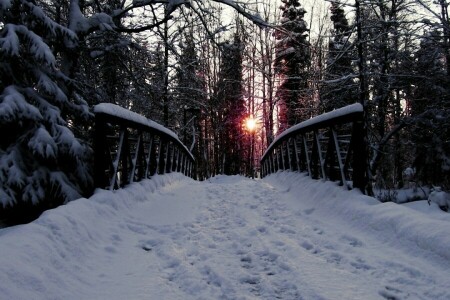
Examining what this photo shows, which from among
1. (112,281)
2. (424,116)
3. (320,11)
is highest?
(320,11)

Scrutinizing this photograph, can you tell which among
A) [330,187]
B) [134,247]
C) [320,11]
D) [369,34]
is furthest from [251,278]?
[320,11]

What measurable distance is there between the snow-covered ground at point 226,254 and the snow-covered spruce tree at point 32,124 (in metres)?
1.23

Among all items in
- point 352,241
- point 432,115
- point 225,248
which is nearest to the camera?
point 225,248

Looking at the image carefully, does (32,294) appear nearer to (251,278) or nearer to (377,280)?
(251,278)

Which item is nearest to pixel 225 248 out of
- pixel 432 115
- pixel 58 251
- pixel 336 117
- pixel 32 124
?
pixel 58 251

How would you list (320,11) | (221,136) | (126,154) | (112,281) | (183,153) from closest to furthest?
1. (112,281)
2. (126,154)
3. (183,153)
4. (320,11)
5. (221,136)

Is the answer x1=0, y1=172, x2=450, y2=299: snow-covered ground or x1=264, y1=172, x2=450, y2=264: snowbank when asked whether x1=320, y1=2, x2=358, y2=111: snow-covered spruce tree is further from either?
x1=0, y1=172, x2=450, y2=299: snow-covered ground

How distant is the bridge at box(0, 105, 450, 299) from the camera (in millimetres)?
2754

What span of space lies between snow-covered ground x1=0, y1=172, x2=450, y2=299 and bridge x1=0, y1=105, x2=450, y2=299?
0.01 metres

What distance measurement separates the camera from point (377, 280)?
2.94 meters

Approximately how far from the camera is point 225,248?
3.87m

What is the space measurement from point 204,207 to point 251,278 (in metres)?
3.25

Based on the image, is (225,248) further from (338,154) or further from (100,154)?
(338,154)

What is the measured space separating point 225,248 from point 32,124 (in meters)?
3.81
